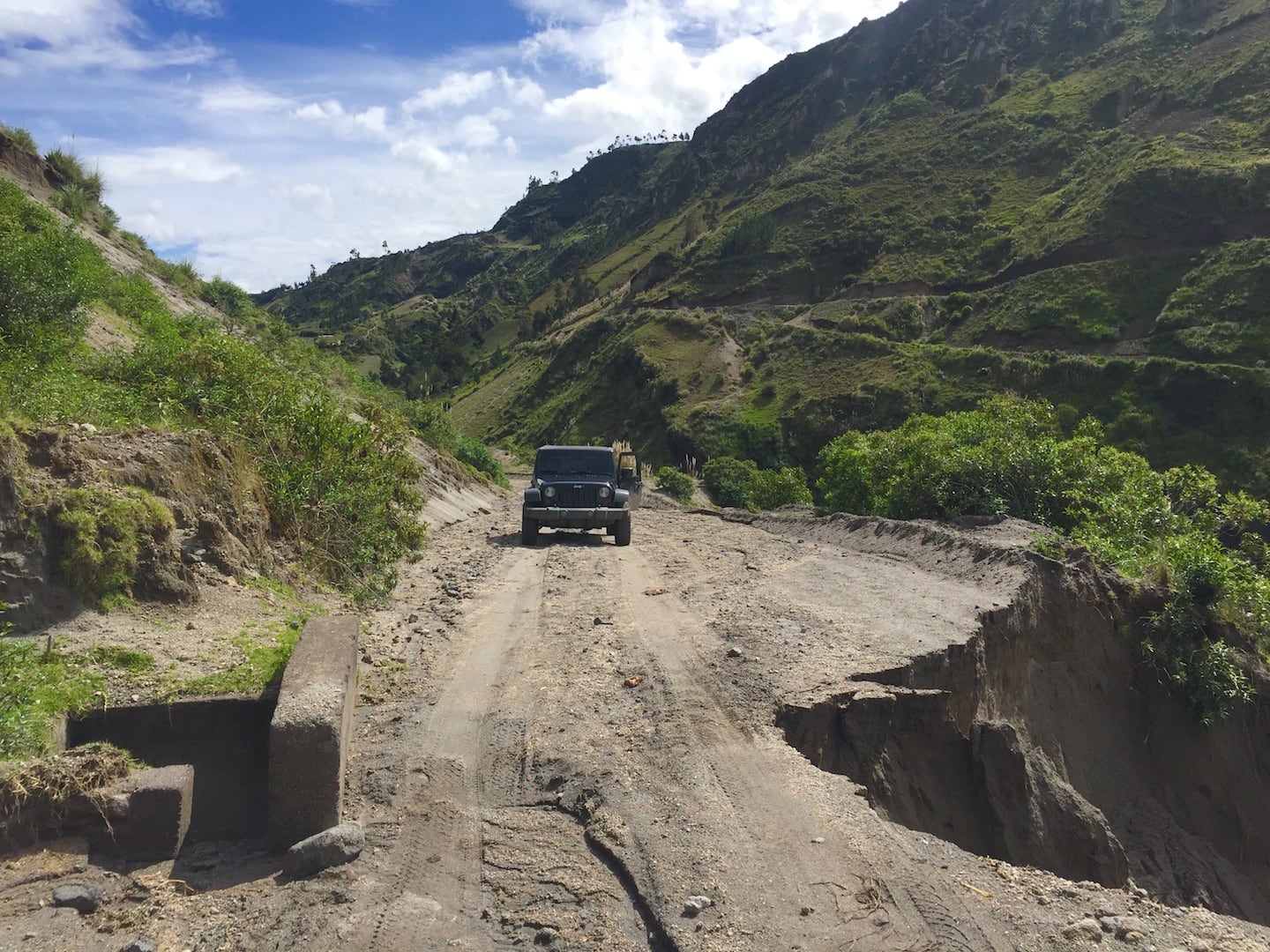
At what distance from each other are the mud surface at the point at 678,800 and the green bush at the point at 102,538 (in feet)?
6.79

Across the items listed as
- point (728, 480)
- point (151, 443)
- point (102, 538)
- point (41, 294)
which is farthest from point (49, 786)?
point (728, 480)

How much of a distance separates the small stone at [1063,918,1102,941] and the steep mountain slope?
50.0 metres

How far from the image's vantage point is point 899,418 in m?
59.3

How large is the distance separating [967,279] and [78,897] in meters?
79.9

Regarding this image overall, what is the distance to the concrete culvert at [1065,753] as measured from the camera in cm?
698

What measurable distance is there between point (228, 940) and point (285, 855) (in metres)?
0.59

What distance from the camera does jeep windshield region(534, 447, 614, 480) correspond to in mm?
18797

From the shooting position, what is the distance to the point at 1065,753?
32.7 feet

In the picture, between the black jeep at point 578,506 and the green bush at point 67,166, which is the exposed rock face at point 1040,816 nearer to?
the black jeep at point 578,506

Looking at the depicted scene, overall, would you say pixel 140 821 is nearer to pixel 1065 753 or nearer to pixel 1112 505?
pixel 1065 753

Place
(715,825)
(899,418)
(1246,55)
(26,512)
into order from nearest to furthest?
(715,825) < (26,512) < (899,418) < (1246,55)

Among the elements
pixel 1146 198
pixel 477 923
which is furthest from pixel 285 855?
pixel 1146 198

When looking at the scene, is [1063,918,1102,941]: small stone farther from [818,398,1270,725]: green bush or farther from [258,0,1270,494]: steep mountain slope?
[258,0,1270,494]: steep mountain slope

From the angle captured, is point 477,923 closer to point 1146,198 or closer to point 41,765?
point 41,765
